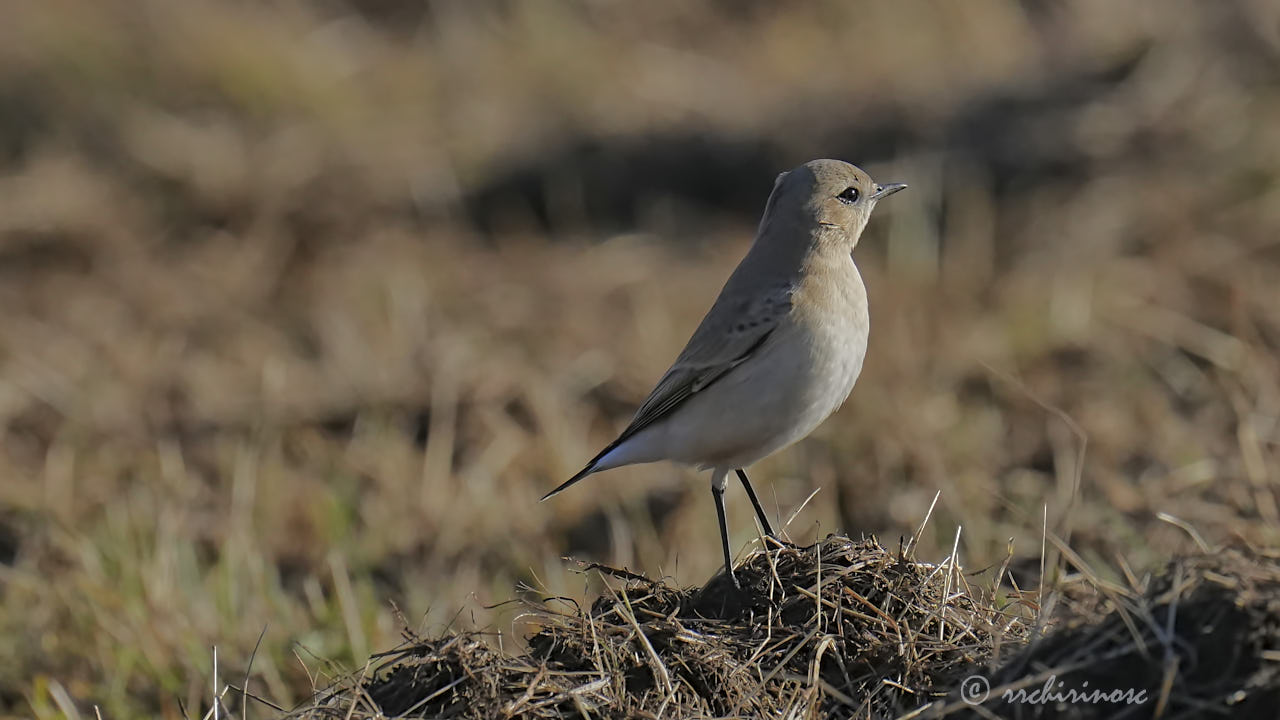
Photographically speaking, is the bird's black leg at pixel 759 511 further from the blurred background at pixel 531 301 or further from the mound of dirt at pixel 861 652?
the mound of dirt at pixel 861 652

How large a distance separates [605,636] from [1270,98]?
8.88 metres

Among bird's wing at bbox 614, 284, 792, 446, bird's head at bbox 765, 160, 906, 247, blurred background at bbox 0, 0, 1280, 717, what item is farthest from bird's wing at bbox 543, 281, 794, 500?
blurred background at bbox 0, 0, 1280, 717

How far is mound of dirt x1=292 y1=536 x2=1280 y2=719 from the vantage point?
3576 mm

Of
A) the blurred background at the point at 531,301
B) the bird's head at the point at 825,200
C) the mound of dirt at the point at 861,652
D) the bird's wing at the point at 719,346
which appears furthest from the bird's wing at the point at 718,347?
the mound of dirt at the point at 861,652

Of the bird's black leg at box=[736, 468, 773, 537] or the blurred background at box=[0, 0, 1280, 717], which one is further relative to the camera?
the blurred background at box=[0, 0, 1280, 717]

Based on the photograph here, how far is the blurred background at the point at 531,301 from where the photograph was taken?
7039mm

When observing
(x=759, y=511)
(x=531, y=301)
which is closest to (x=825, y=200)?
(x=759, y=511)

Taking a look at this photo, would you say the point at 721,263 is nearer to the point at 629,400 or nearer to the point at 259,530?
the point at 629,400

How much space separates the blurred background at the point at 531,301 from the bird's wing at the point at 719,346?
64cm

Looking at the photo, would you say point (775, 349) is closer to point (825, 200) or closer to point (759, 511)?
point (759, 511)

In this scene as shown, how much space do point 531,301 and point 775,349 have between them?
5921mm

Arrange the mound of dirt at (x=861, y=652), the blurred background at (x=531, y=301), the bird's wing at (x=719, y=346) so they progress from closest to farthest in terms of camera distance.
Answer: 1. the mound of dirt at (x=861, y=652)
2. the bird's wing at (x=719, y=346)
3. the blurred background at (x=531, y=301)

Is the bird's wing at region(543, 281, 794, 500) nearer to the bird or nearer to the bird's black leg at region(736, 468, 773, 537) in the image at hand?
the bird

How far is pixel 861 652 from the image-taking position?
4281mm
